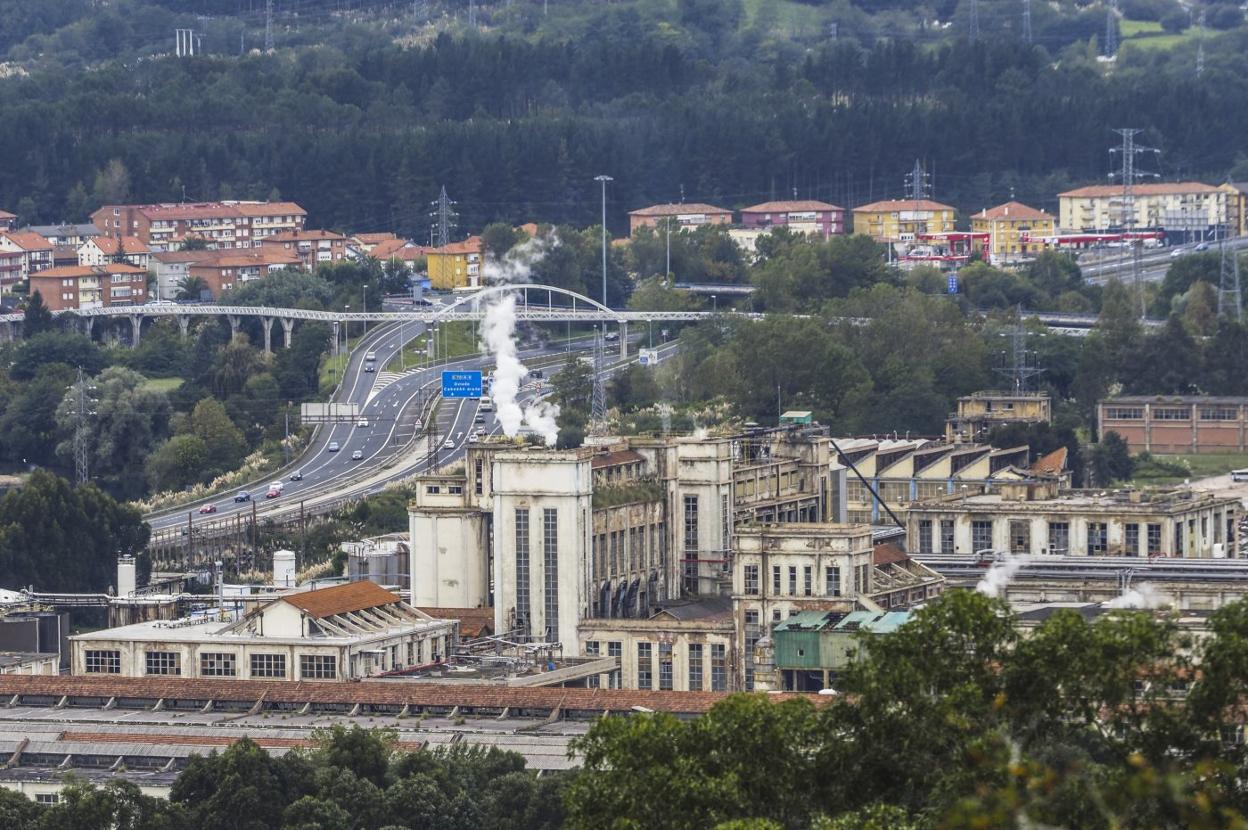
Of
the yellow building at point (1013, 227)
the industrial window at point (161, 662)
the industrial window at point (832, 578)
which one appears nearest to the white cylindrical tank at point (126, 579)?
the industrial window at point (161, 662)

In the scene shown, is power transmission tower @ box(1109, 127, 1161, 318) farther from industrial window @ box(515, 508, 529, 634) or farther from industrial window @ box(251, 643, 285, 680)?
industrial window @ box(251, 643, 285, 680)

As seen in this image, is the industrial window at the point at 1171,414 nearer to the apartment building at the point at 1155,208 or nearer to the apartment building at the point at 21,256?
the apartment building at the point at 21,256

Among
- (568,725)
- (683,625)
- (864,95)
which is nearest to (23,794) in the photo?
(568,725)

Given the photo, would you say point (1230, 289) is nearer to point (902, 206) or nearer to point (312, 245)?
point (902, 206)

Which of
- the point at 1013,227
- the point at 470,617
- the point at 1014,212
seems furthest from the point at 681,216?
the point at 470,617

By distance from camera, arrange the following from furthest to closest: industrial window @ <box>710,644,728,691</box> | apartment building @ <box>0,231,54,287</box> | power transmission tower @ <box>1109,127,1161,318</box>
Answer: power transmission tower @ <box>1109,127,1161,318</box> < apartment building @ <box>0,231,54,287</box> < industrial window @ <box>710,644,728,691</box>

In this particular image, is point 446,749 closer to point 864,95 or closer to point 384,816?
point 384,816

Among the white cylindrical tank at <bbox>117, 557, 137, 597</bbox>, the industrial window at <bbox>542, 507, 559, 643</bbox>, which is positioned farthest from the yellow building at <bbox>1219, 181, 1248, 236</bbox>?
the industrial window at <bbox>542, 507, 559, 643</bbox>
